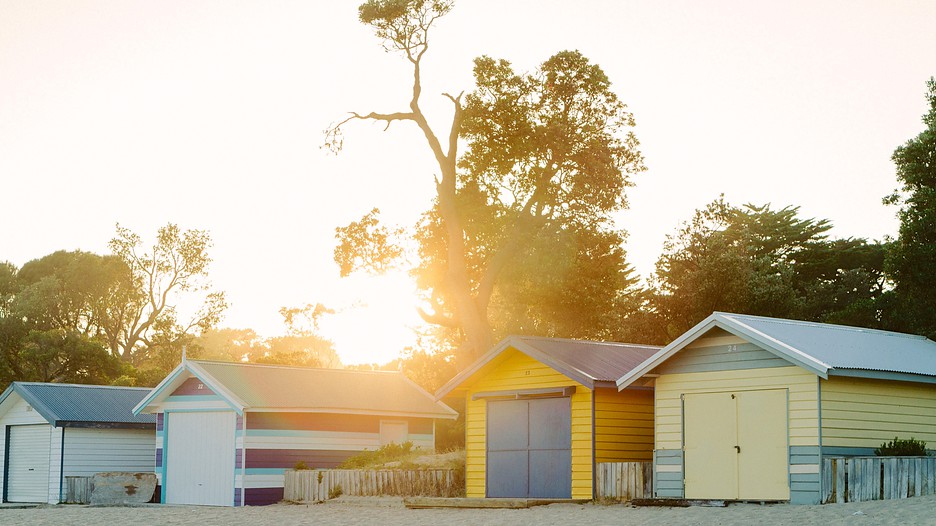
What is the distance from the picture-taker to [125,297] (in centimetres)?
6512

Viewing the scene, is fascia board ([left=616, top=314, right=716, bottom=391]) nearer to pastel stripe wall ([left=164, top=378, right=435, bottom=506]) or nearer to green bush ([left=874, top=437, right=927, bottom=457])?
green bush ([left=874, top=437, right=927, bottom=457])

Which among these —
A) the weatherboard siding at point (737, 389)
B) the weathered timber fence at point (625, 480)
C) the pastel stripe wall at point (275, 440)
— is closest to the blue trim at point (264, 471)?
the pastel stripe wall at point (275, 440)

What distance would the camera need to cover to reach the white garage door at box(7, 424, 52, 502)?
1464 inches

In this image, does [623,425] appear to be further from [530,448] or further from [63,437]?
[63,437]

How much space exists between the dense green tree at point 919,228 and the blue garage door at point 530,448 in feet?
57.6

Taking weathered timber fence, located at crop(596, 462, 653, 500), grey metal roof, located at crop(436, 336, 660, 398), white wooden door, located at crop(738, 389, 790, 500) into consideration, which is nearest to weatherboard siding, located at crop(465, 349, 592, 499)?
grey metal roof, located at crop(436, 336, 660, 398)

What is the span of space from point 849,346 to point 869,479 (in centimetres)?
366

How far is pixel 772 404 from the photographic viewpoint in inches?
823

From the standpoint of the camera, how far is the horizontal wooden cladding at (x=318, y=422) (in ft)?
101

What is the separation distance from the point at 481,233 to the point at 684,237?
1200 centimetres

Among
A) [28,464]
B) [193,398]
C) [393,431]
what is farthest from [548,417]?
[28,464]

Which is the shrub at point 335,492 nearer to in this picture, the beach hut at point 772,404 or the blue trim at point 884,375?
the beach hut at point 772,404

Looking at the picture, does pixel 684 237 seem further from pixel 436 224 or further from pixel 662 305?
pixel 436 224

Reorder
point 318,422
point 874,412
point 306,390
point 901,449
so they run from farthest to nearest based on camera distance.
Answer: point 306,390
point 318,422
point 874,412
point 901,449
